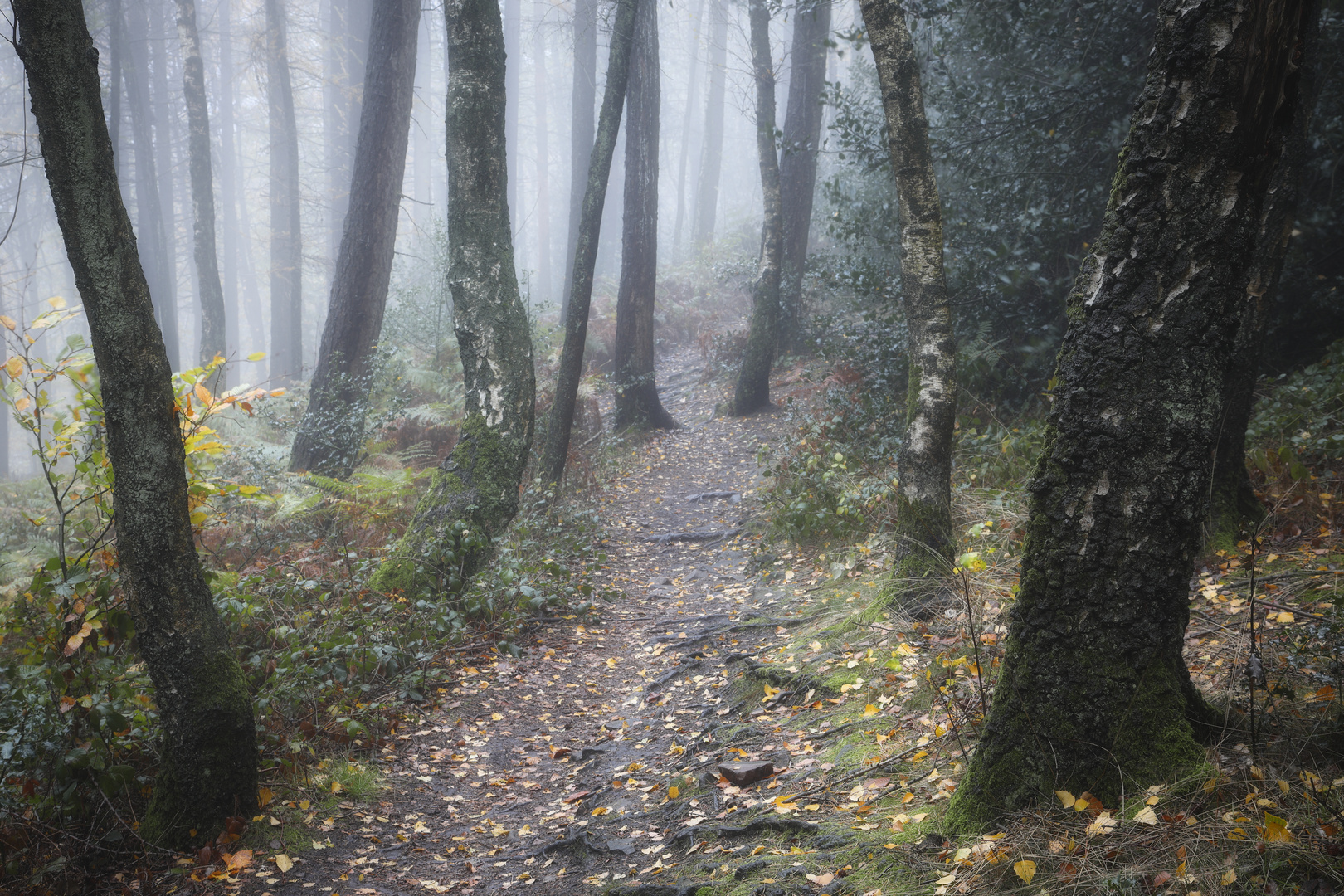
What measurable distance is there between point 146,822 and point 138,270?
2.44 metres

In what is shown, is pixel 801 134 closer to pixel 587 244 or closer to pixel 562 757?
pixel 587 244

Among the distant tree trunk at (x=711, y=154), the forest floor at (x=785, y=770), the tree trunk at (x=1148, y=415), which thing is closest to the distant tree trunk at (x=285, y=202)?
the distant tree trunk at (x=711, y=154)

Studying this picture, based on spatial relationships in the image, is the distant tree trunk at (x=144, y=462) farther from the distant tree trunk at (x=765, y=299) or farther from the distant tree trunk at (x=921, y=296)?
the distant tree trunk at (x=765, y=299)

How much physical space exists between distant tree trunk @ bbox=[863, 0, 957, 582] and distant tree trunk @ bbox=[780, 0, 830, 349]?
7621mm

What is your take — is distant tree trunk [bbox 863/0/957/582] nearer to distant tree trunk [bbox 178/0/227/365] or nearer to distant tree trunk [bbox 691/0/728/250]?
distant tree trunk [bbox 178/0/227/365]

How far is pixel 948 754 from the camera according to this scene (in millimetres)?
3098

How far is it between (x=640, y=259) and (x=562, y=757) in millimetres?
9636

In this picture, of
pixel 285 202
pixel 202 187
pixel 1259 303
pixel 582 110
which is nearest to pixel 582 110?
pixel 582 110

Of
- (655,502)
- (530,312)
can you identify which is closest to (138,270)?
(655,502)

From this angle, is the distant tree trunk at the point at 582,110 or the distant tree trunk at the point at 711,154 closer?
the distant tree trunk at the point at 582,110

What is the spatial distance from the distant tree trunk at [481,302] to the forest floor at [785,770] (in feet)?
4.22

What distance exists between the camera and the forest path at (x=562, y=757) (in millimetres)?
3338

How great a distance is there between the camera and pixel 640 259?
12.6 m

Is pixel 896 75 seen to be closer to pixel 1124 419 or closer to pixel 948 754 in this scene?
pixel 1124 419
